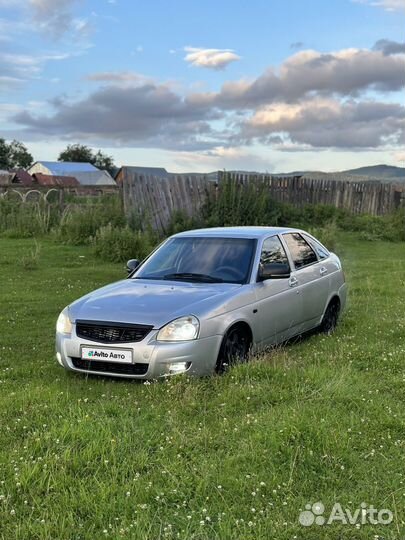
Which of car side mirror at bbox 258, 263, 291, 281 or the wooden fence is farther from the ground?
the wooden fence

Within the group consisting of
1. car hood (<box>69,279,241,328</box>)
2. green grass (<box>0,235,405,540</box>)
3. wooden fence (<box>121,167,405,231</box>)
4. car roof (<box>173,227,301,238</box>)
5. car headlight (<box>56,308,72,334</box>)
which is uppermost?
wooden fence (<box>121,167,405,231</box>)

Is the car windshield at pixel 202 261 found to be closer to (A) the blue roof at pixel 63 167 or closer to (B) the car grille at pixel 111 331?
(B) the car grille at pixel 111 331

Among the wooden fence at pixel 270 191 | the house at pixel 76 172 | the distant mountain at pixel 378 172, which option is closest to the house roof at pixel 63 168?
the house at pixel 76 172

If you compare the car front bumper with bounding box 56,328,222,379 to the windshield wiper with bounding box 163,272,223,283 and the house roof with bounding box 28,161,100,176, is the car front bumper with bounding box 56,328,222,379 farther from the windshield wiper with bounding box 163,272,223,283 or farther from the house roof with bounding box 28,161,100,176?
the house roof with bounding box 28,161,100,176

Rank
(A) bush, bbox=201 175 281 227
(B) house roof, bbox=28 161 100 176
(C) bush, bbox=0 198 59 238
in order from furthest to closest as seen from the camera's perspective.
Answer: (B) house roof, bbox=28 161 100 176 → (C) bush, bbox=0 198 59 238 → (A) bush, bbox=201 175 281 227

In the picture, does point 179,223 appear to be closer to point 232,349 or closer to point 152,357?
point 232,349

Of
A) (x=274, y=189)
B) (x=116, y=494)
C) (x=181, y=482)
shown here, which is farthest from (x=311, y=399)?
(x=274, y=189)

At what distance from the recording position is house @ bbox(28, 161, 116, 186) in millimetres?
84000

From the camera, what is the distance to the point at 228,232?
7613 millimetres

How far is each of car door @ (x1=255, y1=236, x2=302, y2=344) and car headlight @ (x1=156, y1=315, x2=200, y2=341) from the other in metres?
1.09

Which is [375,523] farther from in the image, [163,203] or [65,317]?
[163,203]

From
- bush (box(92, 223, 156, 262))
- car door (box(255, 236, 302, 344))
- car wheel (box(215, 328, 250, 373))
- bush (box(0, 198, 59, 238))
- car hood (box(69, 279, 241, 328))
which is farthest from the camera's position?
bush (box(0, 198, 59, 238))

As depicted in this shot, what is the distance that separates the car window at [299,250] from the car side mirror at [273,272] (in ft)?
3.02

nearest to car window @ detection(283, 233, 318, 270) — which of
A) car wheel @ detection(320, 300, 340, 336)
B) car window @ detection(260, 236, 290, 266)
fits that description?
car window @ detection(260, 236, 290, 266)
